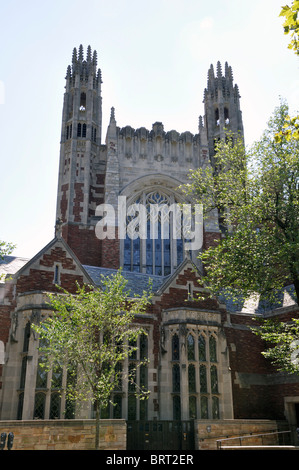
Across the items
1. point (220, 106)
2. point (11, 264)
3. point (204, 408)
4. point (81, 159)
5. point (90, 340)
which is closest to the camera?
point (90, 340)

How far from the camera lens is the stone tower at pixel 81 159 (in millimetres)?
28453

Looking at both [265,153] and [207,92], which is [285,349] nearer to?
[265,153]

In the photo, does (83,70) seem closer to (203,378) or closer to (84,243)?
(84,243)

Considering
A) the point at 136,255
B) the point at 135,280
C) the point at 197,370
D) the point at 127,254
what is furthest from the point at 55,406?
the point at 136,255

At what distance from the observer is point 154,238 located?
2955 centimetres

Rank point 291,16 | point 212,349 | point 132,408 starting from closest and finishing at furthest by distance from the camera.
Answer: point 291,16 → point 132,408 → point 212,349

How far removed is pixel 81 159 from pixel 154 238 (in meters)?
7.36

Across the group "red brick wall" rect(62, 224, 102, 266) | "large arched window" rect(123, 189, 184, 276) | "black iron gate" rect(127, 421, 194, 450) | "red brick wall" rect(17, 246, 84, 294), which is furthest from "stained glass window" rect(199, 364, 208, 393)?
"red brick wall" rect(62, 224, 102, 266)

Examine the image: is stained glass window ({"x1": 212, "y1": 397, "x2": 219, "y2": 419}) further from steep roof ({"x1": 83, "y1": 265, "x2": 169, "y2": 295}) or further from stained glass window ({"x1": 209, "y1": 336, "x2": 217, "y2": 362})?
steep roof ({"x1": 83, "y1": 265, "x2": 169, "y2": 295})

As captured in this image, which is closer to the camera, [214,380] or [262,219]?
[262,219]

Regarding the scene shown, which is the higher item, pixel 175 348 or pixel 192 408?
pixel 175 348

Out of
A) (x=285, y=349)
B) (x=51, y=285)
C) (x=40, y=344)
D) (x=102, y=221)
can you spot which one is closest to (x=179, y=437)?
(x=285, y=349)

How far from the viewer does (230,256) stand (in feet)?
52.7

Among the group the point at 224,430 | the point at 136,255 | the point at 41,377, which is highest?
the point at 136,255
